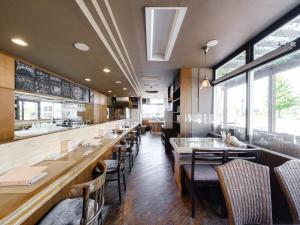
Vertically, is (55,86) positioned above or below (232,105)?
above

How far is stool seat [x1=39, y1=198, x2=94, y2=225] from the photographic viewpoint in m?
1.20

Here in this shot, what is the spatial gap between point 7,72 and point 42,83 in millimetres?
941

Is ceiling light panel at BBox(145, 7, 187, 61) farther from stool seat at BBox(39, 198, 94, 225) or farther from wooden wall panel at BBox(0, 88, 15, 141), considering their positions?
wooden wall panel at BBox(0, 88, 15, 141)

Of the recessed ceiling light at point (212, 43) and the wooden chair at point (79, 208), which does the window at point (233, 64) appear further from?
the wooden chair at point (79, 208)

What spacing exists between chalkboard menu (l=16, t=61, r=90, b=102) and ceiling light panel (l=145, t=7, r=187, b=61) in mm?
2510

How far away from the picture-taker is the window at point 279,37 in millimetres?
1962

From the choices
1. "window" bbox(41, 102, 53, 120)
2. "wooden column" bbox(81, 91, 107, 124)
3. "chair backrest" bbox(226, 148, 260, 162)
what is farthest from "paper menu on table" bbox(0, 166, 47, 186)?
"wooden column" bbox(81, 91, 107, 124)

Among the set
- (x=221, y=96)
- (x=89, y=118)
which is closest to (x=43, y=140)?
(x=221, y=96)

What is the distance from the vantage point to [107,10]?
1841 millimetres

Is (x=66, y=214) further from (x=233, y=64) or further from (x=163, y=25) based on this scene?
(x=233, y=64)

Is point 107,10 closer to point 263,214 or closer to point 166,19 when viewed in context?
point 166,19

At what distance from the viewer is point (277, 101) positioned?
230 centimetres

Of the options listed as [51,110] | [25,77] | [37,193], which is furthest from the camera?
[51,110]

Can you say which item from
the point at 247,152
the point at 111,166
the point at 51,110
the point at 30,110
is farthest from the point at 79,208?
the point at 51,110
